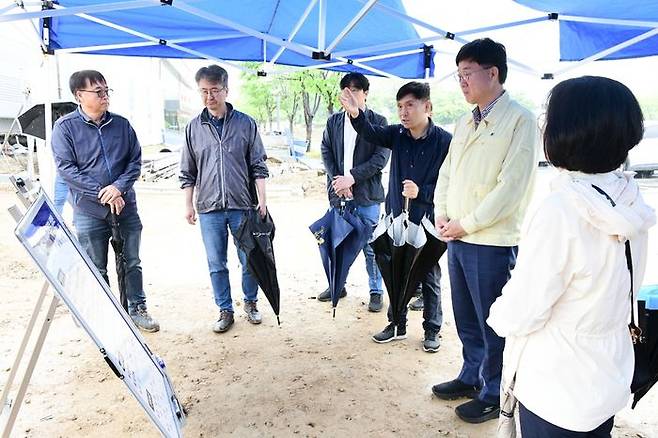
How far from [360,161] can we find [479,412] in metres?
2.07

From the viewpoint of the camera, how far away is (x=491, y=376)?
234 centimetres

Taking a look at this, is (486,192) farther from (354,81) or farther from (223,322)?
(223,322)

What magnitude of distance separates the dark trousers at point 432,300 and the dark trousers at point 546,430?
1.79 metres

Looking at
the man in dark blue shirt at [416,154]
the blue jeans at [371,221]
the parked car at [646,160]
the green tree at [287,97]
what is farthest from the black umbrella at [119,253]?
the green tree at [287,97]

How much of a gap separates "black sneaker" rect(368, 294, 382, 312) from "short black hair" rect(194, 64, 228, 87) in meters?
2.10

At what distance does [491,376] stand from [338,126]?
7.51 ft

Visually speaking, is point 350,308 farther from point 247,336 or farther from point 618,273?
point 618,273

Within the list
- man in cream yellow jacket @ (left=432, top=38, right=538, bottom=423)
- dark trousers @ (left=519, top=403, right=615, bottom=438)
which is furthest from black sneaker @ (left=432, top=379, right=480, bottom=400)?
dark trousers @ (left=519, top=403, right=615, bottom=438)

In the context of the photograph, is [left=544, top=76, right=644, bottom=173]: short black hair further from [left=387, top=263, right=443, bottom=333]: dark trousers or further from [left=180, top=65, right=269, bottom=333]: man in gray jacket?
[left=180, top=65, right=269, bottom=333]: man in gray jacket

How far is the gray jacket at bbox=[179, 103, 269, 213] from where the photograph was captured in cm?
333

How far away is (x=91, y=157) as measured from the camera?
3256mm

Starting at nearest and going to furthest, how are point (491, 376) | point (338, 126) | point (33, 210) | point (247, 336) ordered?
point (33, 210) → point (491, 376) → point (247, 336) → point (338, 126)

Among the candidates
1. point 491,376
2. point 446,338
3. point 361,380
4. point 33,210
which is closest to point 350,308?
point 446,338

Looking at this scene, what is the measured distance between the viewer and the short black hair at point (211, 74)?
3184 millimetres
